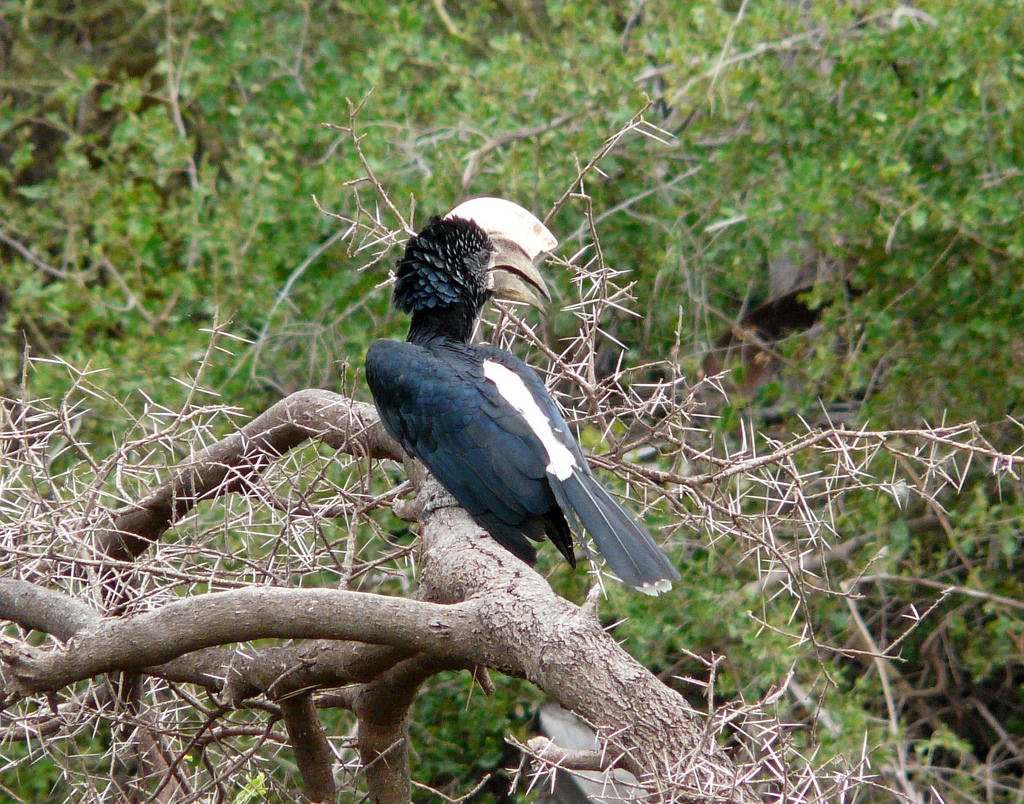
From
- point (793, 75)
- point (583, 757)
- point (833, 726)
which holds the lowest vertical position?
point (833, 726)

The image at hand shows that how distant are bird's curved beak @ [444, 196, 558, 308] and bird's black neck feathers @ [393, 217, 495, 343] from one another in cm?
3

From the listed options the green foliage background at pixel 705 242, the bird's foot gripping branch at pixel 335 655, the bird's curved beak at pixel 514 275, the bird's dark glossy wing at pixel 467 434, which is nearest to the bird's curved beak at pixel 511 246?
the bird's curved beak at pixel 514 275

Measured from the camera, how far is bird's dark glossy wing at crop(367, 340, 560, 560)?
2529 millimetres

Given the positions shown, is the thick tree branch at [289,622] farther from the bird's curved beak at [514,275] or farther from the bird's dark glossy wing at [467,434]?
the bird's curved beak at [514,275]

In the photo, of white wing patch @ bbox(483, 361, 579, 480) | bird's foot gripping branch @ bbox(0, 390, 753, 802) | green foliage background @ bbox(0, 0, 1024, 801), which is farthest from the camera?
green foliage background @ bbox(0, 0, 1024, 801)

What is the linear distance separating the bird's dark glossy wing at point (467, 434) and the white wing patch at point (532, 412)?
0.02 meters

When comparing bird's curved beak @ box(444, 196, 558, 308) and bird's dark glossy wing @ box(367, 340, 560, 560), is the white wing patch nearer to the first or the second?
bird's dark glossy wing @ box(367, 340, 560, 560)

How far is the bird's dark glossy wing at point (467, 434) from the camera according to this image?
2529mm

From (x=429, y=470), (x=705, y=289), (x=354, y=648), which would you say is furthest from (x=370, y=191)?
(x=354, y=648)

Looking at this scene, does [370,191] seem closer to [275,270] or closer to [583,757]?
[275,270]

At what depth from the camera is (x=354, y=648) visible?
6.29 ft

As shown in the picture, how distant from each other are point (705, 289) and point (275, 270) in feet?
5.31

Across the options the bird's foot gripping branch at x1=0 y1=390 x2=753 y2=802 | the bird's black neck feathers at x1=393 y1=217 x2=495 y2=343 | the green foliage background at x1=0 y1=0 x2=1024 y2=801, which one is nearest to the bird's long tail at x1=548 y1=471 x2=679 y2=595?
the bird's foot gripping branch at x1=0 y1=390 x2=753 y2=802

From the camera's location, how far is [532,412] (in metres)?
2.66
